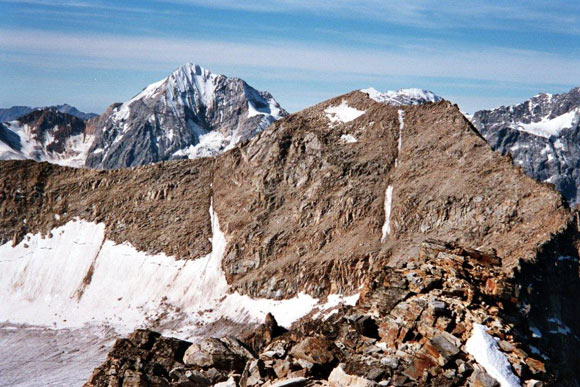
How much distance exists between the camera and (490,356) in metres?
17.0

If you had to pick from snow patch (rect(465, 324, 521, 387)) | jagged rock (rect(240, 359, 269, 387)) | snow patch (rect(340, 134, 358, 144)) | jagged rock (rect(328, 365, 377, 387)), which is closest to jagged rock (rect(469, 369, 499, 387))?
snow patch (rect(465, 324, 521, 387))

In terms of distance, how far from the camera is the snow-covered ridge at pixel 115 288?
308 feet

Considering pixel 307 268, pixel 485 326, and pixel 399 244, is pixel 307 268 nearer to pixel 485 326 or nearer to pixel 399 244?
pixel 399 244

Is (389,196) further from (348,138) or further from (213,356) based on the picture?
(213,356)

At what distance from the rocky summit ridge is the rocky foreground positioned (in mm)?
54

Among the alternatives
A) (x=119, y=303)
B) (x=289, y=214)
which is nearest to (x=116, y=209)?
(x=119, y=303)

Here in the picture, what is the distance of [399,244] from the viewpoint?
89812mm

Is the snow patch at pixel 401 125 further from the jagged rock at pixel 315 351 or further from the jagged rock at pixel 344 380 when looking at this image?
the jagged rock at pixel 344 380

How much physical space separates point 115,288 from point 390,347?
9467 centimetres

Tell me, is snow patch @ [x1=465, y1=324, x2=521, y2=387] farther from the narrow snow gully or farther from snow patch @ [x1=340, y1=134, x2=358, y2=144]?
snow patch @ [x1=340, y1=134, x2=358, y2=144]

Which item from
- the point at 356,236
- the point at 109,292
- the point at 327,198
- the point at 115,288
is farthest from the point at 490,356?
the point at 109,292

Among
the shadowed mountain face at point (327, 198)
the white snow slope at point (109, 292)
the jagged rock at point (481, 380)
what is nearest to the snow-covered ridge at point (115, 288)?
the white snow slope at point (109, 292)

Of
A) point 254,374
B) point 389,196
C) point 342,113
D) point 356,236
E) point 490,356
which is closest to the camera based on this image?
point 490,356

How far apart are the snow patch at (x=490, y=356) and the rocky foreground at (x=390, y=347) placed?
3cm
